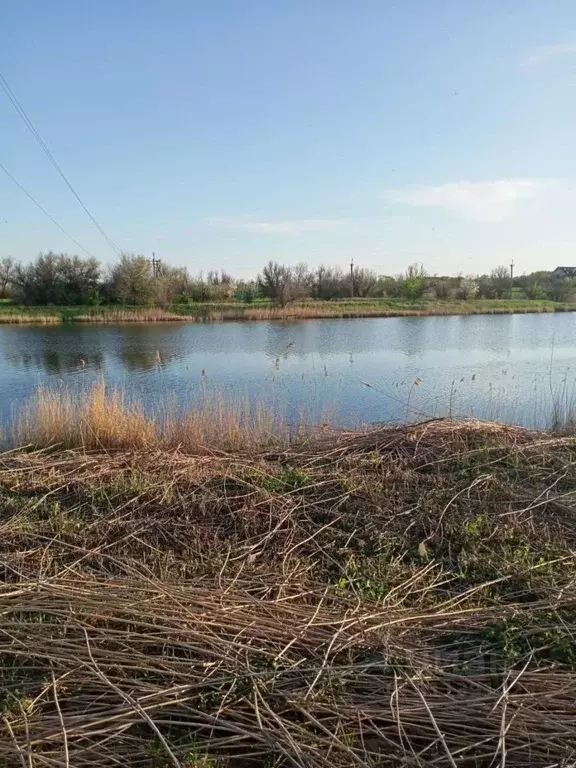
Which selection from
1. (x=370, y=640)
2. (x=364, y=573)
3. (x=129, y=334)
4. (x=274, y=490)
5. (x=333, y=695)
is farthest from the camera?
(x=129, y=334)

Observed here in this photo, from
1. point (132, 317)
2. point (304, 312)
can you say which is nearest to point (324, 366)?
point (304, 312)

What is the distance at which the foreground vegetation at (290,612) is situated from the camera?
204 cm

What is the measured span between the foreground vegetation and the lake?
3566 mm

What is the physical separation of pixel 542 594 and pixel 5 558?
10.8ft

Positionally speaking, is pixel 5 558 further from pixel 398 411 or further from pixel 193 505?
pixel 398 411

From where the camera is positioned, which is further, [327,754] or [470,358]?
[470,358]

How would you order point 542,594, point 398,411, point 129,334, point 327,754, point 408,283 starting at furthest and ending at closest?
point 408,283, point 129,334, point 398,411, point 542,594, point 327,754

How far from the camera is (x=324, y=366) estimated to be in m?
14.3

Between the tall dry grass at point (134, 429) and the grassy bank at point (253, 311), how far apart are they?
28.2 meters

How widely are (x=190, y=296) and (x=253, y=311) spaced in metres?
→ 9.91

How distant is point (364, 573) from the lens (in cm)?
316

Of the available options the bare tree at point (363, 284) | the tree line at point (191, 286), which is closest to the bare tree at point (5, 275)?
the tree line at point (191, 286)

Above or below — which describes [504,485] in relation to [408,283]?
below

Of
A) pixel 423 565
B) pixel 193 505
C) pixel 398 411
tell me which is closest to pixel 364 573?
pixel 423 565
